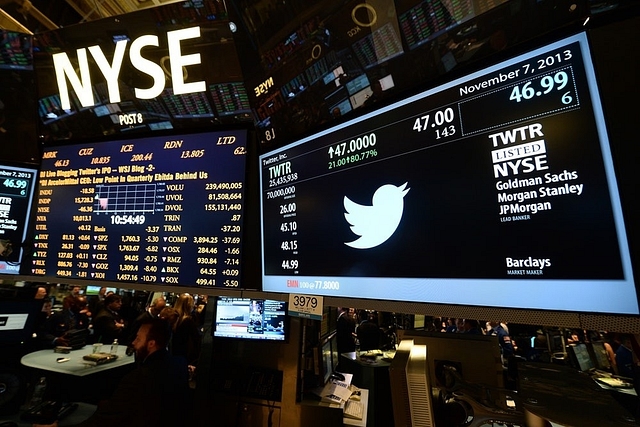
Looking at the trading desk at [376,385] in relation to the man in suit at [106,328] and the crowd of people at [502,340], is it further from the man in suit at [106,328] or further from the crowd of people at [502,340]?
the man in suit at [106,328]

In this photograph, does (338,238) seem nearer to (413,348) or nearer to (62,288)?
(413,348)

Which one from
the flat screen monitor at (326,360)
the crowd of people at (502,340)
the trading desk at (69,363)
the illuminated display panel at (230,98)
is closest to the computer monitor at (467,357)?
the flat screen monitor at (326,360)

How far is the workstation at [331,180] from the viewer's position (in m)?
1.15

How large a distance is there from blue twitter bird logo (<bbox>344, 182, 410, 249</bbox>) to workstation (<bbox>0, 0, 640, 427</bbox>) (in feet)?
0.04

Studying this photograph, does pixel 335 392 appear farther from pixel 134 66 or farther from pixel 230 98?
pixel 134 66

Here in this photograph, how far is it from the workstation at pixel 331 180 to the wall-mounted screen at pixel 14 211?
0.05 ft

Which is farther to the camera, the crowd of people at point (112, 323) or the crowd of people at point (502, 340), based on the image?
the crowd of people at point (502, 340)

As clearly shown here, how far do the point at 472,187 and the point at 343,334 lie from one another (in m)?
5.27

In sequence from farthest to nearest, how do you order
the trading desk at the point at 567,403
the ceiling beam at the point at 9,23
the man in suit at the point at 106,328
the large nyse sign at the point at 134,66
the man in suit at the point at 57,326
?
the man in suit at the point at 106,328, the man in suit at the point at 57,326, the ceiling beam at the point at 9,23, the large nyse sign at the point at 134,66, the trading desk at the point at 567,403

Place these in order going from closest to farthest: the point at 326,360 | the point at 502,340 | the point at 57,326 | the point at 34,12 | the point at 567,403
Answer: the point at 567,403
the point at 326,360
the point at 34,12
the point at 57,326
the point at 502,340

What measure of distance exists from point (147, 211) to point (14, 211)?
54.1 inches

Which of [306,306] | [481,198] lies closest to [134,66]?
[306,306]

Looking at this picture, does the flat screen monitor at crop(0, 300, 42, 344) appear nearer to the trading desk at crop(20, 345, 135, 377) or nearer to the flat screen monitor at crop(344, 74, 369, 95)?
the trading desk at crop(20, 345, 135, 377)

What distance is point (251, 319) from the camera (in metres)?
3.15
